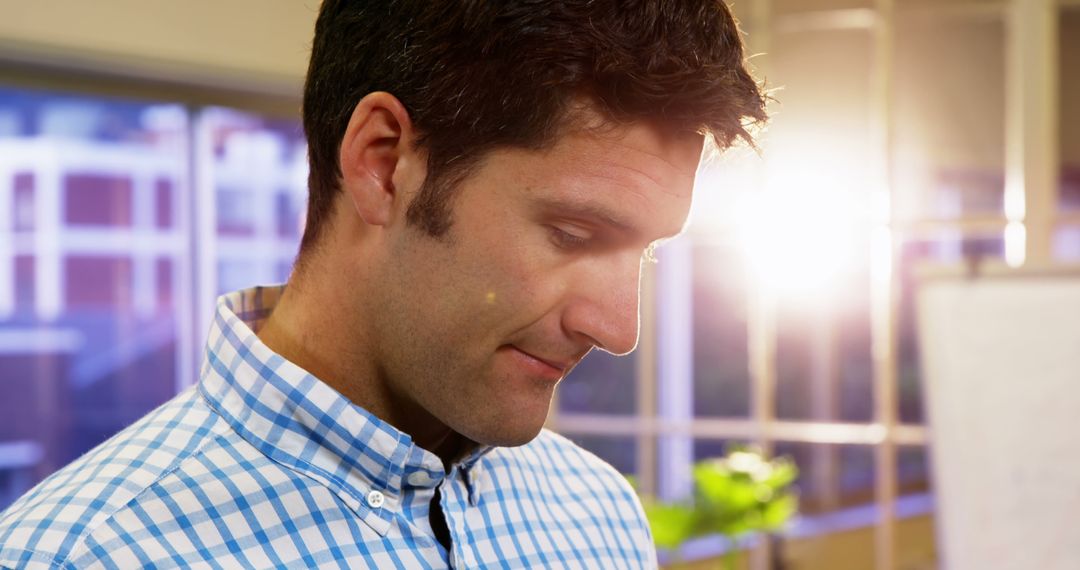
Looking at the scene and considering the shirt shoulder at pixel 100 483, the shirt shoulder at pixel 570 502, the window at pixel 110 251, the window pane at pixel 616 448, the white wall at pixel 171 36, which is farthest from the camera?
the window pane at pixel 616 448

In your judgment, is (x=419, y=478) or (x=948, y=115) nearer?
(x=419, y=478)

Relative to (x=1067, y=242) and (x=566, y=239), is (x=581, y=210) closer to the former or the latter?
(x=566, y=239)

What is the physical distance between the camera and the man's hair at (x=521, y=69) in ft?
2.78

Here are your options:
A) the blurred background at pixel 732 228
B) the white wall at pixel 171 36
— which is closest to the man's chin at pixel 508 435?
the white wall at pixel 171 36

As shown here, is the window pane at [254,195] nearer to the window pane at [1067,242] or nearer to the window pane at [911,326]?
the window pane at [911,326]

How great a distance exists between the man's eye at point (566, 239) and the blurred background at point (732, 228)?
7.52 ft

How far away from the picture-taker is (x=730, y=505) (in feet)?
11.1

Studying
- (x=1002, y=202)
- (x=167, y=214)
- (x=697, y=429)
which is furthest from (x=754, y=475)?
(x=167, y=214)

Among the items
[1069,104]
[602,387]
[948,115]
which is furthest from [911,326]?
[602,387]

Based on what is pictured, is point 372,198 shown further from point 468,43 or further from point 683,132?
point 683,132

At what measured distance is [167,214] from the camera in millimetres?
4281

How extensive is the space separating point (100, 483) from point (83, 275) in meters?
3.71

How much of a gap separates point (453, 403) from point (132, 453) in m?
0.23

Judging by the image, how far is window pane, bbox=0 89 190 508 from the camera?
12.7 feet
